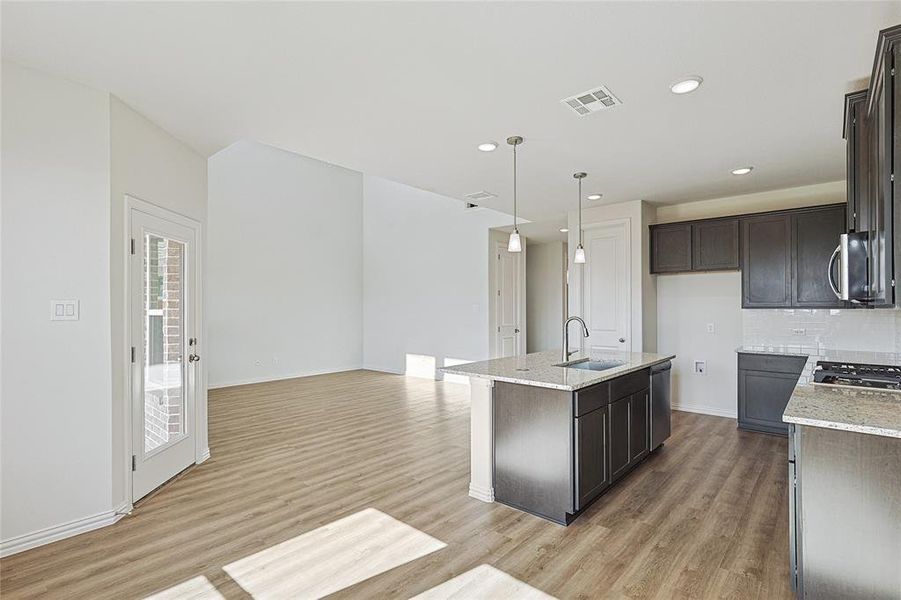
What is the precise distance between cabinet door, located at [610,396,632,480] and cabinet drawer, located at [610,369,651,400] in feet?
0.18

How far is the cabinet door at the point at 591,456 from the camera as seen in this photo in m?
2.87

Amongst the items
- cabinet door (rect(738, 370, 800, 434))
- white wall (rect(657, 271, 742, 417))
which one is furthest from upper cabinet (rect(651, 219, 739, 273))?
cabinet door (rect(738, 370, 800, 434))

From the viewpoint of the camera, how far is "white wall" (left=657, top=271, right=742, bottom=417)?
5.43 m

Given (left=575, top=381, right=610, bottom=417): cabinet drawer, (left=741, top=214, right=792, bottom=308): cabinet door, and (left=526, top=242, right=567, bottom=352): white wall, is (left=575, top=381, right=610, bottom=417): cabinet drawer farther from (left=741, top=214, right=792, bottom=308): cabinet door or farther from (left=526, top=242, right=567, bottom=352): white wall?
(left=526, top=242, right=567, bottom=352): white wall

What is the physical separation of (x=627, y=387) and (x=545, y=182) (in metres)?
2.35

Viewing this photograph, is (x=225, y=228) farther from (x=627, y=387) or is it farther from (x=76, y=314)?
(x=627, y=387)

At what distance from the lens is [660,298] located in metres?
5.95

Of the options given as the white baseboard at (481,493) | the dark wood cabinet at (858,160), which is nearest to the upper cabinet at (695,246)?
the dark wood cabinet at (858,160)

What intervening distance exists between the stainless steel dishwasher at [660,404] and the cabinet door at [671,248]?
1.74 metres

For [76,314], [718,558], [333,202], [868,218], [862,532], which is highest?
[333,202]

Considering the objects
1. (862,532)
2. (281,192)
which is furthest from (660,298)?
(281,192)

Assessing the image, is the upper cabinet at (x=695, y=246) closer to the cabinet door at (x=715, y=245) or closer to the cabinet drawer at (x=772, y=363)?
the cabinet door at (x=715, y=245)

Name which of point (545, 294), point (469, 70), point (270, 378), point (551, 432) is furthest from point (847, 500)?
point (270, 378)

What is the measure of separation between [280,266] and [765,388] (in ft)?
24.6
